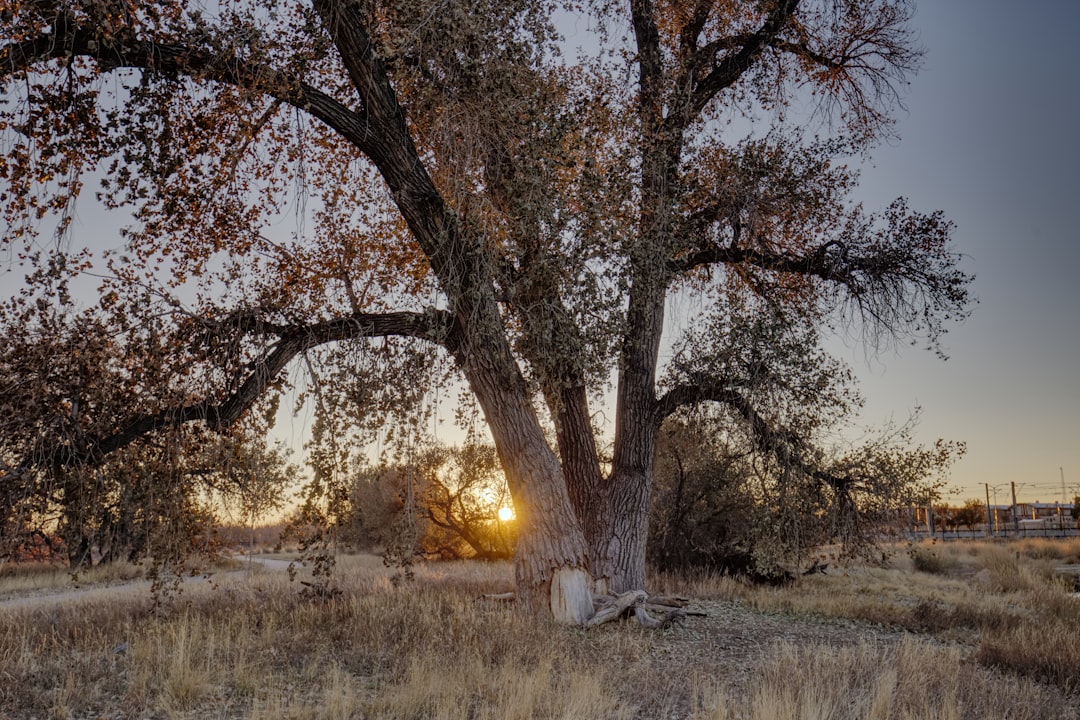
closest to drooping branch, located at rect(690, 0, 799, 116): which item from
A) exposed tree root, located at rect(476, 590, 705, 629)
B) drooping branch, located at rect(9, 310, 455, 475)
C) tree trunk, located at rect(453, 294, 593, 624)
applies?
tree trunk, located at rect(453, 294, 593, 624)

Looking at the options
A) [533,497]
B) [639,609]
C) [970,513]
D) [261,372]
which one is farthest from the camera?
[970,513]

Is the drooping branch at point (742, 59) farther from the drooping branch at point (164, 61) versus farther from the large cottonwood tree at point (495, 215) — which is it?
the drooping branch at point (164, 61)

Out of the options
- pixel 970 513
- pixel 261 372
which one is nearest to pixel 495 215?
pixel 261 372

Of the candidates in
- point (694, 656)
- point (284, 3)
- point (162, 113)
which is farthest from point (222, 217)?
point (694, 656)

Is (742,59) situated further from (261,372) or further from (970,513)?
(970,513)

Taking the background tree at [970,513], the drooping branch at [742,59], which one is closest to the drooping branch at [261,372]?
the drooping branch at [742,59]

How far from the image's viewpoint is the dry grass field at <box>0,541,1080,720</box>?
6.05m

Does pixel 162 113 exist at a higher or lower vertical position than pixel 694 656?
higher

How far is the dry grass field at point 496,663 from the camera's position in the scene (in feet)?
19.9

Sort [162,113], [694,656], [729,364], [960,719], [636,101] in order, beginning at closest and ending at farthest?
[960,719]
[162,113]
[694,656]
[729,364]
[636,101]

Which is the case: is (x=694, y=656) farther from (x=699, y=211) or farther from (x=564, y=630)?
(x=699, y=211)

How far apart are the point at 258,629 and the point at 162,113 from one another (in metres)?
5.64

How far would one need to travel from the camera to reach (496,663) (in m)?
7.61

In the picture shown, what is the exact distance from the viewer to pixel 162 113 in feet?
26.9
